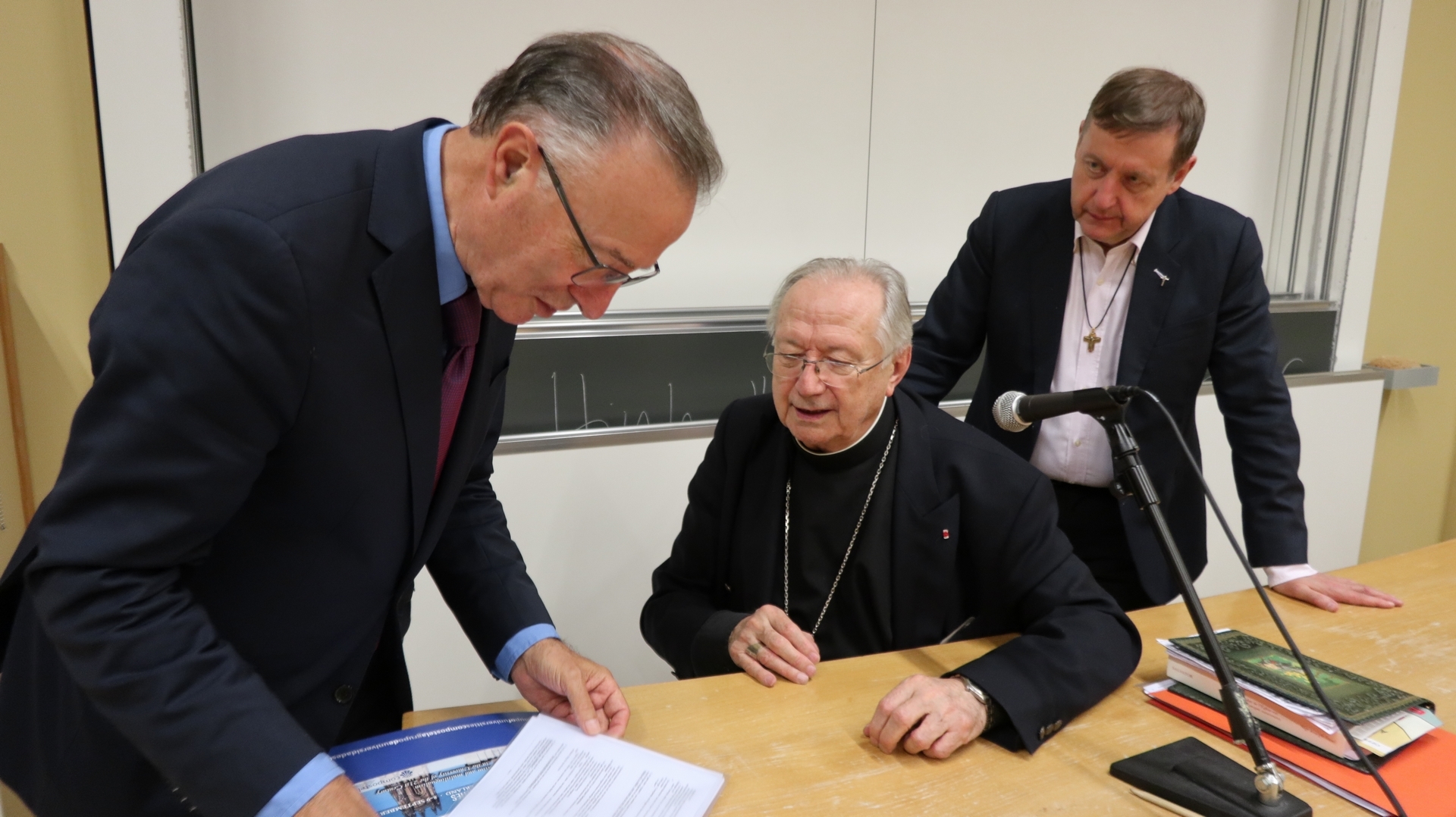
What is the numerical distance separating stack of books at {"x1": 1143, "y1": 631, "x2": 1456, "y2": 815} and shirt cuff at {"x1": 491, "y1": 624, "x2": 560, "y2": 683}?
102 centimetres

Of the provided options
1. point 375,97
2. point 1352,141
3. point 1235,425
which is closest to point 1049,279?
point 1235,425

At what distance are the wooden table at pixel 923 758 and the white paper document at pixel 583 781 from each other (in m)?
0.05

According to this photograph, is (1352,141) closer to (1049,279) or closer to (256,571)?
(1049,279)

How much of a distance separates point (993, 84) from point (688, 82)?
1.33 m

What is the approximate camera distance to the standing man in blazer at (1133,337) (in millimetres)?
2133

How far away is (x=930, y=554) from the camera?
1.90m

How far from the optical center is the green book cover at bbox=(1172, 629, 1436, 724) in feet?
4.82

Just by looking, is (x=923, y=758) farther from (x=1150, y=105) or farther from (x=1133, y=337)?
(x=1150, y=105)

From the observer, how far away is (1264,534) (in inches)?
84.4

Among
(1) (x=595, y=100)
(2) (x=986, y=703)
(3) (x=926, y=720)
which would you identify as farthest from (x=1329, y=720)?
(1) (x=595, y=100)

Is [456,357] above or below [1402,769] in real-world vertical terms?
above

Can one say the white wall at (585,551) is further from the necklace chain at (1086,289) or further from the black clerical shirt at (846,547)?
the necklace chain at (1086,289)

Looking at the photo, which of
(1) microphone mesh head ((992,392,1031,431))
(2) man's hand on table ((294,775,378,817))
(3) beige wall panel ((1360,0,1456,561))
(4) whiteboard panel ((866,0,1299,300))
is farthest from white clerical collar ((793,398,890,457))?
(3) beige wall panel ((1360,0,1456,561))

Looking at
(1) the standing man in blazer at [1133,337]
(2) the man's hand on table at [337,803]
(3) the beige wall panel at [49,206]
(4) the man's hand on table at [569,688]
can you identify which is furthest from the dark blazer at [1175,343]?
(3) the beige wall panel at [49,206]
